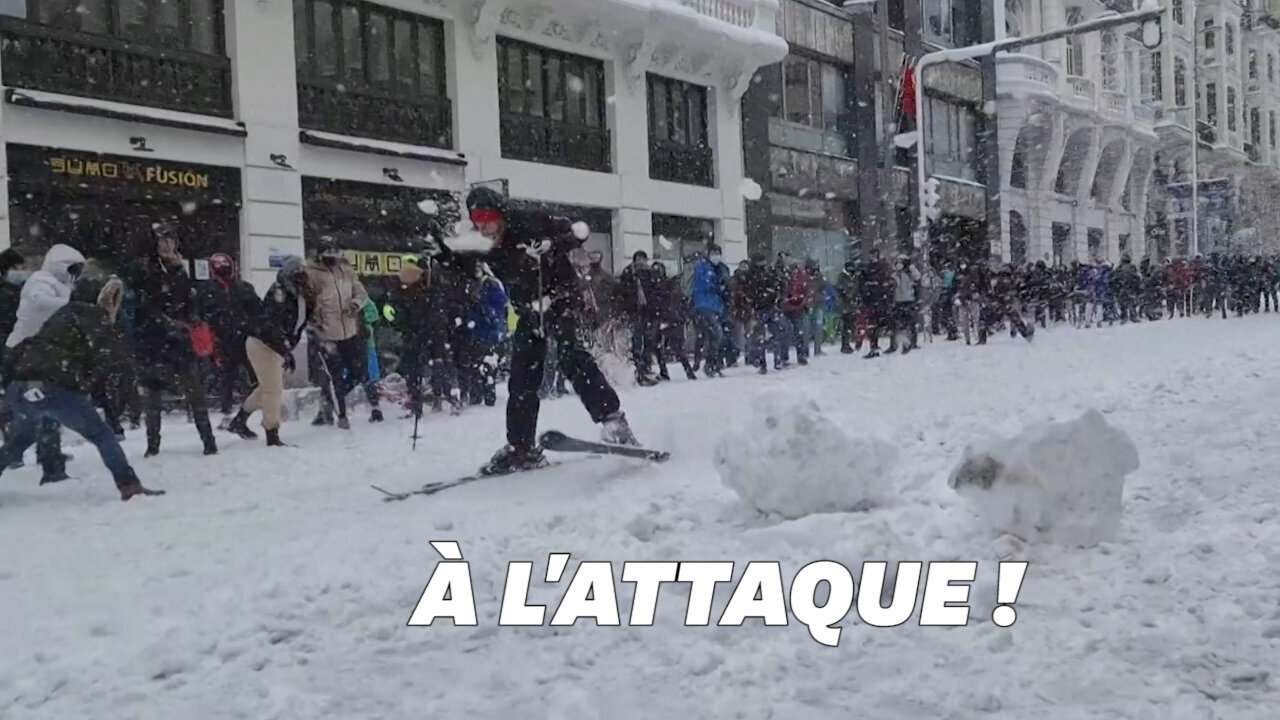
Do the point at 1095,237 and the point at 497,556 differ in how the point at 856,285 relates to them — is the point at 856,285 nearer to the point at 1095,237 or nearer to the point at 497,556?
the point at 497,556

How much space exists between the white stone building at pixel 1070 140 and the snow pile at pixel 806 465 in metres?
29.8

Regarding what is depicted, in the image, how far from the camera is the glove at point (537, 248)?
266 inches

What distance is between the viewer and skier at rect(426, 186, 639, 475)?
676 centimetres

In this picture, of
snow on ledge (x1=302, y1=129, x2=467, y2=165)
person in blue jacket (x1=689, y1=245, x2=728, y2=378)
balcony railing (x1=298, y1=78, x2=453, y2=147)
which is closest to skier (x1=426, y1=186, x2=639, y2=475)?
person in blue jacket (x1=689, y1=245, x2=728, y2=378)

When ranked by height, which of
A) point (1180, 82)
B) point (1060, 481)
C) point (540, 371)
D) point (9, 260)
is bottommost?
point (1060, 481)

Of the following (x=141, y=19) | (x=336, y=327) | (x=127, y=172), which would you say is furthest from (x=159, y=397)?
(x=141, y=19)

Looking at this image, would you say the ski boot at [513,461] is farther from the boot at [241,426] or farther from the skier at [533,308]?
the boot at [241,426]

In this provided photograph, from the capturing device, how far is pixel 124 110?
532 inches

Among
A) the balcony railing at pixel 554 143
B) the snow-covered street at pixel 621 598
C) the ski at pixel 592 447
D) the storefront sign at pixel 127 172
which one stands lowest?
the snow-covered street at pixel 621 598

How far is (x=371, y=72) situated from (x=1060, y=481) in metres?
14.2

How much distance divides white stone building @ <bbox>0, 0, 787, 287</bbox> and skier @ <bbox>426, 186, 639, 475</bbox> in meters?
4.17

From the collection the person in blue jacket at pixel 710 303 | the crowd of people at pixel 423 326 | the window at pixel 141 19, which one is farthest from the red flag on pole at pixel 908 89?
the window at pixel 141 19

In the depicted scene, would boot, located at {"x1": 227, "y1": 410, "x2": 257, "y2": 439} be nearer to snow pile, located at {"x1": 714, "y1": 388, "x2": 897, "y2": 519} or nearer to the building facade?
snow pile, located at {"x1": 714, "y1": 388, "x2": 897, "y2": 519}

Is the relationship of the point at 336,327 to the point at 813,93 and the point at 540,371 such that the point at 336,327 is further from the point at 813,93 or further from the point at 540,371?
the point at 813,93
